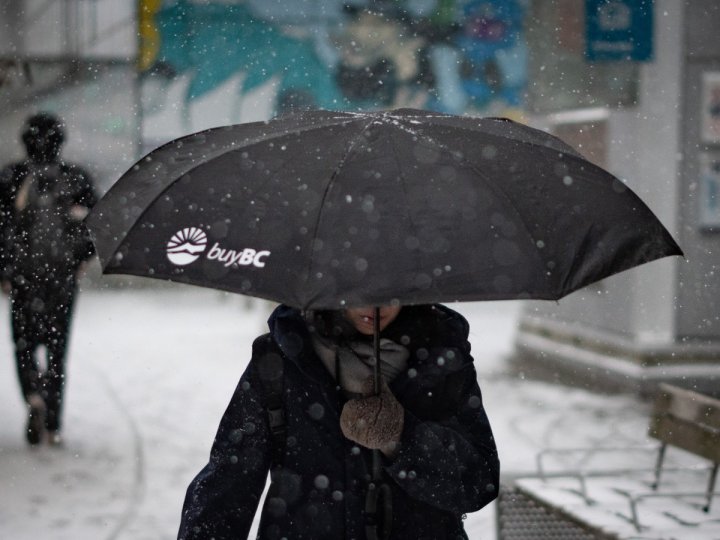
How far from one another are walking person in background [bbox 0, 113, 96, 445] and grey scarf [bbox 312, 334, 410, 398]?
485 centimetres

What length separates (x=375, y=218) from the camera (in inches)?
85.4

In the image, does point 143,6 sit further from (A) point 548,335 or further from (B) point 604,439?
(B) point 604,439

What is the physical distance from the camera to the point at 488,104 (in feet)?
58.9

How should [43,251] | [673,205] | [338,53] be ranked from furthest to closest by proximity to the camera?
[338,53]
[673,205]
[43,251]

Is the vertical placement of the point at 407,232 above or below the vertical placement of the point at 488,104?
below

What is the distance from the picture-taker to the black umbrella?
211cm

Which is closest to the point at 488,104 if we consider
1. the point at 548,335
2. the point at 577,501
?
the point at 548,335

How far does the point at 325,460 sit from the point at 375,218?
1.89ft

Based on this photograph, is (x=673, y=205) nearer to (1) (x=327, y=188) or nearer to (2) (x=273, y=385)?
(2) (x=273, y=385)

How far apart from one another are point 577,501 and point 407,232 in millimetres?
2725

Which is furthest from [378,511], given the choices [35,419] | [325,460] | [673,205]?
[673,205]

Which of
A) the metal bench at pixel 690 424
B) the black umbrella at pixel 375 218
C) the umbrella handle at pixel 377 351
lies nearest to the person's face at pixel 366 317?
the umbrella handle at pixel 377 351

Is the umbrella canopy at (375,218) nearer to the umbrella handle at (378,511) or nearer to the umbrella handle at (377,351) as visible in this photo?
the umbrella handle at (377,351)

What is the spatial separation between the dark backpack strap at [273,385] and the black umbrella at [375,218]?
0.22 meters
